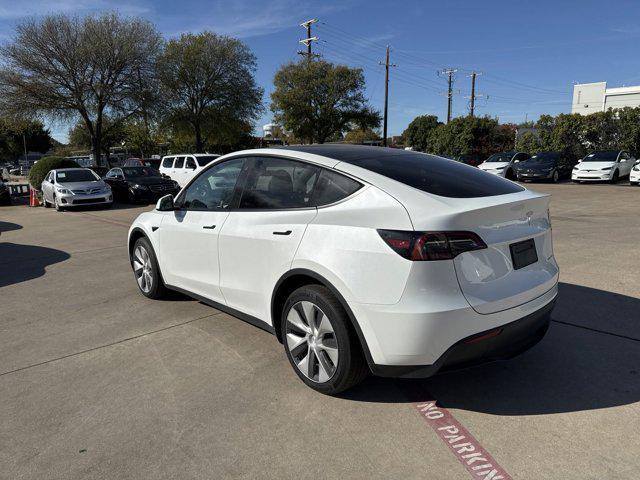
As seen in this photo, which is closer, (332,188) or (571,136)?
(332,188)

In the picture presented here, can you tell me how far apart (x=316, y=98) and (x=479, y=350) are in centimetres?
3601

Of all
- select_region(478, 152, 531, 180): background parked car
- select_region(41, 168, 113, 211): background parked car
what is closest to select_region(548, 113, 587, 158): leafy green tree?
select_region(478, 152, 531, 180): background parked car

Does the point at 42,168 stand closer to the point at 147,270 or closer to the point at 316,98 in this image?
the point at 147,270

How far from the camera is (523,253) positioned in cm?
296

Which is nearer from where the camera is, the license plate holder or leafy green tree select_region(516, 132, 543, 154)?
the license plate holder

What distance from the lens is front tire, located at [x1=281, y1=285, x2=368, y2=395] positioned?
9.56ft

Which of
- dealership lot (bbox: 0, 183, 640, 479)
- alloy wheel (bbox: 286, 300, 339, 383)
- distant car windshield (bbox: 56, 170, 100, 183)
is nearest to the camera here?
dealership lot (bbox: 0, 183, 640, 479)

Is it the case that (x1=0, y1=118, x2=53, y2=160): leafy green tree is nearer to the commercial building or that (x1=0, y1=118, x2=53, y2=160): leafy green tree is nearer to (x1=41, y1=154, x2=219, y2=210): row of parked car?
(x1=41, y1=154, x2=219, y2=210): row of parked car

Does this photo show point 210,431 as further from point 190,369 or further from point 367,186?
point 367,186

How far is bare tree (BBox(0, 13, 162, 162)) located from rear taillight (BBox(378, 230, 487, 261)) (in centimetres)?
2956

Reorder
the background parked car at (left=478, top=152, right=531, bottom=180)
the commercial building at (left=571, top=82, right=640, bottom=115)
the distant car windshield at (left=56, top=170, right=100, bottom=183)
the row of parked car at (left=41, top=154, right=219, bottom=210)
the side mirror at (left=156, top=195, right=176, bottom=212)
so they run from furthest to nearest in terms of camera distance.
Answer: the commercial building at (left=571, top=82, right=640, bottom=115)
the background parked car at (left=478, top=152, right=531, bottom=180)
the distant car windshield at (left=56, top=170, right=100, bottom=183)
the row of parked car at (left=41, top=154, right=219, bottom=210)
the side mirror at (left=156, top=195, right=176, bottom=212)

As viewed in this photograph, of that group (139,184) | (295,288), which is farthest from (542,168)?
(295,288)

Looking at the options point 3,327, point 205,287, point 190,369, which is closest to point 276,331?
point 190,369

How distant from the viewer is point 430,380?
11.0 ft
